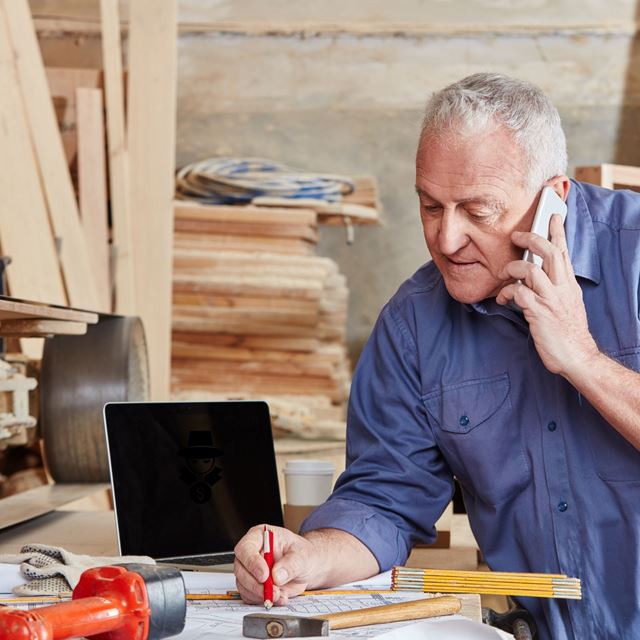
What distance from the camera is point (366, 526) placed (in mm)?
2037

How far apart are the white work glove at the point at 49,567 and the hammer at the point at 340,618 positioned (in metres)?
0.29

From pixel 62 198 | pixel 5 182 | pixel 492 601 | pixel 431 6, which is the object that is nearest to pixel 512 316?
pixel 492 601

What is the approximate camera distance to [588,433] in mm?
2039

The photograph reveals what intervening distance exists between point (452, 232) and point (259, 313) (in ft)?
14.0

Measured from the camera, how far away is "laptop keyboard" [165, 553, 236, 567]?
206 cm

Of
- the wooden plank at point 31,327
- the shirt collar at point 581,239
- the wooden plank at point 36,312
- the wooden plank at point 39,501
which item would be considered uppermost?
the shirt collar at point 581,239

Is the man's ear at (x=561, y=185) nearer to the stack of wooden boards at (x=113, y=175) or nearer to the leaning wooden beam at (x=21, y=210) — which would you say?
the leaning wooden beam at (x=21, y=210)

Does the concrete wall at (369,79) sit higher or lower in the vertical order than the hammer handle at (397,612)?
higher

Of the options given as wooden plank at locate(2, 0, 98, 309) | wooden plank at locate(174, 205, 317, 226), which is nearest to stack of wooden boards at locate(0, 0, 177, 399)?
wooden plank at locate(2, 0, 98, 309)

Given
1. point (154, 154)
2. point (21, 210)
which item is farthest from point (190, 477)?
point (154, 154)

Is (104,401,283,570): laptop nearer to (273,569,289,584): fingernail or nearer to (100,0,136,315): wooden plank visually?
(273,569,289,584): fingernail

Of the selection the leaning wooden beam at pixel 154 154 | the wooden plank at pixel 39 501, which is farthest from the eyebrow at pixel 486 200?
the leaning wooden beam at pixel 154 154

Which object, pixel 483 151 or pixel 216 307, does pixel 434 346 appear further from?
pixel 216 307

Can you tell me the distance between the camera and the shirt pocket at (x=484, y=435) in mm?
2098
